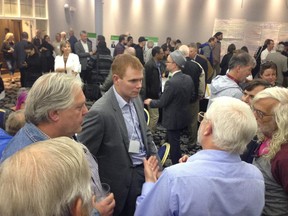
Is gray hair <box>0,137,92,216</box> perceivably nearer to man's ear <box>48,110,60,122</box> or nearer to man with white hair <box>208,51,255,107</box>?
man's ear <box>48,110,60,122</box>

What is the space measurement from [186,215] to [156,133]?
162 inches

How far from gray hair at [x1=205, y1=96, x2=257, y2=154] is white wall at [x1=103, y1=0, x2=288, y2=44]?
433 inches

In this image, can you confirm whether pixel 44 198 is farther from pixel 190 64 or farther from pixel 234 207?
pixel 190 64

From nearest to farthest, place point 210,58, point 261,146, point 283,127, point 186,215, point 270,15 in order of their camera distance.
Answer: point 186,215 < point 283,127 < point 261,146 < point 210,58 < point 270,15

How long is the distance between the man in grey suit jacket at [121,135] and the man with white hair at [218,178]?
0.70m

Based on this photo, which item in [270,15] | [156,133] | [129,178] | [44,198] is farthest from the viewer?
[270,15]

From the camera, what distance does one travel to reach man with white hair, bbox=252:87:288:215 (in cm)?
139

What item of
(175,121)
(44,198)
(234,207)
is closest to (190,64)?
(175,121)

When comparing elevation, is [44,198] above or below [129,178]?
above

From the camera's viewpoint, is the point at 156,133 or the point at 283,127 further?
the point at 156,133

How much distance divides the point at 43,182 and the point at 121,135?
4.23 ft

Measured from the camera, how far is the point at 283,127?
4.91 ft

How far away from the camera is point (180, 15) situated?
42.3 ft

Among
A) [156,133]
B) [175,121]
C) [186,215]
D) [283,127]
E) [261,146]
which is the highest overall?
[283,127]
